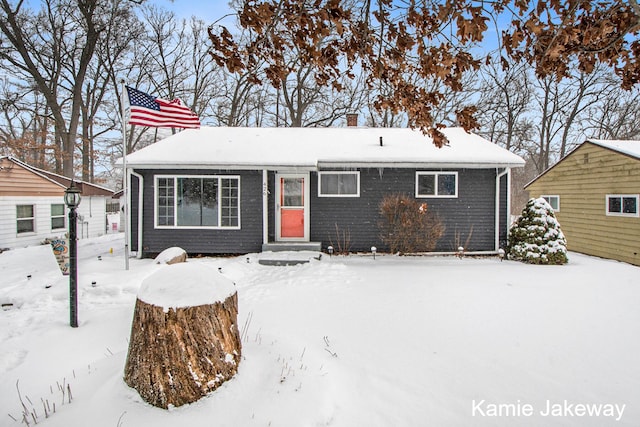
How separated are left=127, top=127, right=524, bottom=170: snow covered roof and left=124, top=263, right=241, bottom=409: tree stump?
611 cm

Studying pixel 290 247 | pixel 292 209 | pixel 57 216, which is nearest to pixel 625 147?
pixel 292 209

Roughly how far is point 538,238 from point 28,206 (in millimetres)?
16791

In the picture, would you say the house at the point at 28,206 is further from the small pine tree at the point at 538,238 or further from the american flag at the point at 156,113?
the small pine tree at the point at 538,238

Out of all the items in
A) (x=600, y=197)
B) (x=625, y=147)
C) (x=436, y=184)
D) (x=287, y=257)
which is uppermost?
(x=625, y=147)

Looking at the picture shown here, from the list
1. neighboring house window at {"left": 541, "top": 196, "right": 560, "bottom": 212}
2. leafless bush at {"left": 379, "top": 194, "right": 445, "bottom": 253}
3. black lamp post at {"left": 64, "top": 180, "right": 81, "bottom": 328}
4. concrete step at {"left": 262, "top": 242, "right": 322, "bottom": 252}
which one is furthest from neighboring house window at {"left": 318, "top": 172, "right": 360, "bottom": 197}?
neighboring house window at {"left": 541, "top": 196, "right": 560, "bottom": 212}

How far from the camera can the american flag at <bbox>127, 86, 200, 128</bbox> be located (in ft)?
22.9

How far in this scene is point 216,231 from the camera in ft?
29.2

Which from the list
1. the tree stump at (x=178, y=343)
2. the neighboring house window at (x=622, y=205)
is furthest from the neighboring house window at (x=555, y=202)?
the tree stump at (x=178, y=343)

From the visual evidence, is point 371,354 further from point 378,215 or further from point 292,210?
point 292,210

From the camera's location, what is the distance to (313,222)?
30.3 ft

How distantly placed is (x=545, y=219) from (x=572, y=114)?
1808 centimetres

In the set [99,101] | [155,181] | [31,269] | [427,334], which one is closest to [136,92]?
[155,181]

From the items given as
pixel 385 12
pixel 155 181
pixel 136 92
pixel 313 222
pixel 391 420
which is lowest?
pixel 391 420

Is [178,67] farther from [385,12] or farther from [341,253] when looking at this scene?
[385,12]
